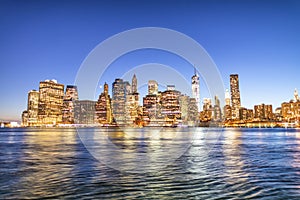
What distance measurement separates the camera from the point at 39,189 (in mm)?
13164

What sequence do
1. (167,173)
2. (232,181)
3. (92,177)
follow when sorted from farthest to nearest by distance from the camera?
(167,173) → (92,177) → (232,181)

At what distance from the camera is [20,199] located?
1147 cm

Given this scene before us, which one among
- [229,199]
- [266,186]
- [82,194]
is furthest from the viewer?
[266,186]

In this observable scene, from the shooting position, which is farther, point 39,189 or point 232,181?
point 232,181

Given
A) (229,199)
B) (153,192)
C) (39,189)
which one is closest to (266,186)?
(229,199)

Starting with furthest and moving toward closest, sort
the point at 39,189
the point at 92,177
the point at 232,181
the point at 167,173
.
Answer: the point at 167,173 < the point at 92,177 < the point at 232,181 < the point at 39,189

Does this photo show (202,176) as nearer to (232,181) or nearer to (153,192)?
(232,181)

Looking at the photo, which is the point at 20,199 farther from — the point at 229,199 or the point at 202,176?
the point at 202,176

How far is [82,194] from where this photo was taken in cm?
1233

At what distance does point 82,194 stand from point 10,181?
541 centimetres

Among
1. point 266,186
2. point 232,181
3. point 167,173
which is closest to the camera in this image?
point 266,186

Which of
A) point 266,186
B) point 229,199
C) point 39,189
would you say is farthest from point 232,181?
point 39,189

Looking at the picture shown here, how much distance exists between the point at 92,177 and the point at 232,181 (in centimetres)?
778

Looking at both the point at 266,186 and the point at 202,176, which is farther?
the point at 202,176
